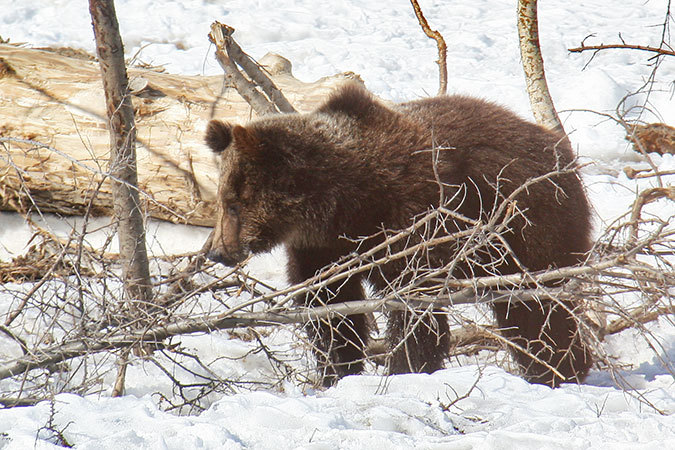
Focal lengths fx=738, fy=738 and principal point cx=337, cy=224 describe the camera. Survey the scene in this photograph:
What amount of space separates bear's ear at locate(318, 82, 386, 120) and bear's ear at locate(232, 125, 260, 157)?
19.4 inches

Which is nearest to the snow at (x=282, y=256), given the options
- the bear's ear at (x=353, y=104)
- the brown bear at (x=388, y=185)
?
the brown bear at (x=388, y=185)

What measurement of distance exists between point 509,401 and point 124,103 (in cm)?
270

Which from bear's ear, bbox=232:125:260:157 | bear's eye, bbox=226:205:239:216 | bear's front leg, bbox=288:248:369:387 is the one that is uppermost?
bear's ear, bbox=232:125:260:157

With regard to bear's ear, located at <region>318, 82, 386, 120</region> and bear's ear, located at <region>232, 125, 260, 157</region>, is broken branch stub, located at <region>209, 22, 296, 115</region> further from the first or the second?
bear's ear, located at <region>232, 125, 260, 157</region>

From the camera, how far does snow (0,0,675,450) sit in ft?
8.71

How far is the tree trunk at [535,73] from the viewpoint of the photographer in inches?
224

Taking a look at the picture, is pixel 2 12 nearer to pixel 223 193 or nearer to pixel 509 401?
pixel 223 193

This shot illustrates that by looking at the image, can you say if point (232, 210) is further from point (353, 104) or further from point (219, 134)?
point (353, 104)

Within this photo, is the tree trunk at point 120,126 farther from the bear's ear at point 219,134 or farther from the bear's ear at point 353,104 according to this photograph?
the bear's ear at point 353,104

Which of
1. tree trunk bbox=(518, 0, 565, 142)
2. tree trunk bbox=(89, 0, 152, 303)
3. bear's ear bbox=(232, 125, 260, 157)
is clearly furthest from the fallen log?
tree trunk bbox=(518, 0, 565, 142)

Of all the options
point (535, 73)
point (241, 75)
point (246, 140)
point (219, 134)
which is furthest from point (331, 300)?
point (535, 73)

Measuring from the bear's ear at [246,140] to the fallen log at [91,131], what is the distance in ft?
5.43

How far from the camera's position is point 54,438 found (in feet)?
8.36

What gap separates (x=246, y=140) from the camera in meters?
4.19
